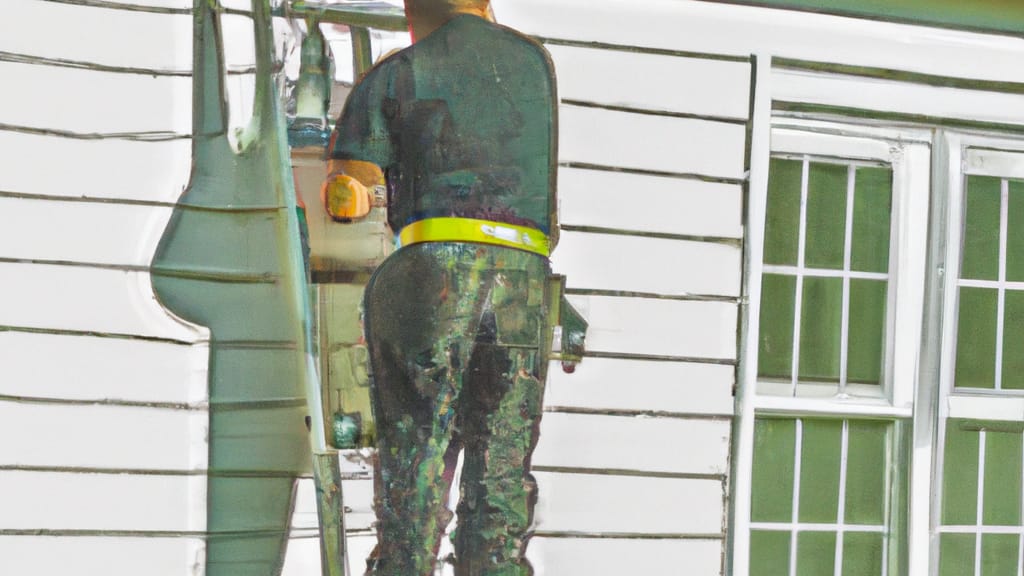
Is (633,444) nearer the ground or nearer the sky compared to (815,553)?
nearer the sky

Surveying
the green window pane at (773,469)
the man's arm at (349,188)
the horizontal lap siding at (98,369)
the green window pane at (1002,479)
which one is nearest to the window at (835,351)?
the green window pane at (773,469)

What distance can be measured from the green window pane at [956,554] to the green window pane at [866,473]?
0.22 metres

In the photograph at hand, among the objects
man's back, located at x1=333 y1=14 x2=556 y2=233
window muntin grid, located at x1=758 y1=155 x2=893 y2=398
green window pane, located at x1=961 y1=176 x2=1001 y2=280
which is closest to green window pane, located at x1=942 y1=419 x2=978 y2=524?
window muntin grid, located at x1=758 y1=155 x2=893 y2=398

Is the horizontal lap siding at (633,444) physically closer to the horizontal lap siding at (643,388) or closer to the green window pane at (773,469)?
the horizontal lap siding at (643,388)

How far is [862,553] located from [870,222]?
105cm

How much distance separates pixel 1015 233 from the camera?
289cm

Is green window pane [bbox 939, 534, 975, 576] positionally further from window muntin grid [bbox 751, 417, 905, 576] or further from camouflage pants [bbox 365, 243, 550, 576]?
camouflage pants [bbox 365, 243, 550, 576]

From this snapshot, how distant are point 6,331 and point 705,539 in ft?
6.72

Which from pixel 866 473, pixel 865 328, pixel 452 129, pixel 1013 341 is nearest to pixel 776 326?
pixel 865 328

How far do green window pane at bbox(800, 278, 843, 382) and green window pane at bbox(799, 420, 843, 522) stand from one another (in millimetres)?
170

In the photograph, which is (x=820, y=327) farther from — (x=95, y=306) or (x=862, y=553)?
(x=95, y=306)

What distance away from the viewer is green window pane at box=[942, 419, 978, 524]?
2.85 m

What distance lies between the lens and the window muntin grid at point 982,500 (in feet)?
9.36

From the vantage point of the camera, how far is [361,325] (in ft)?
8.01
